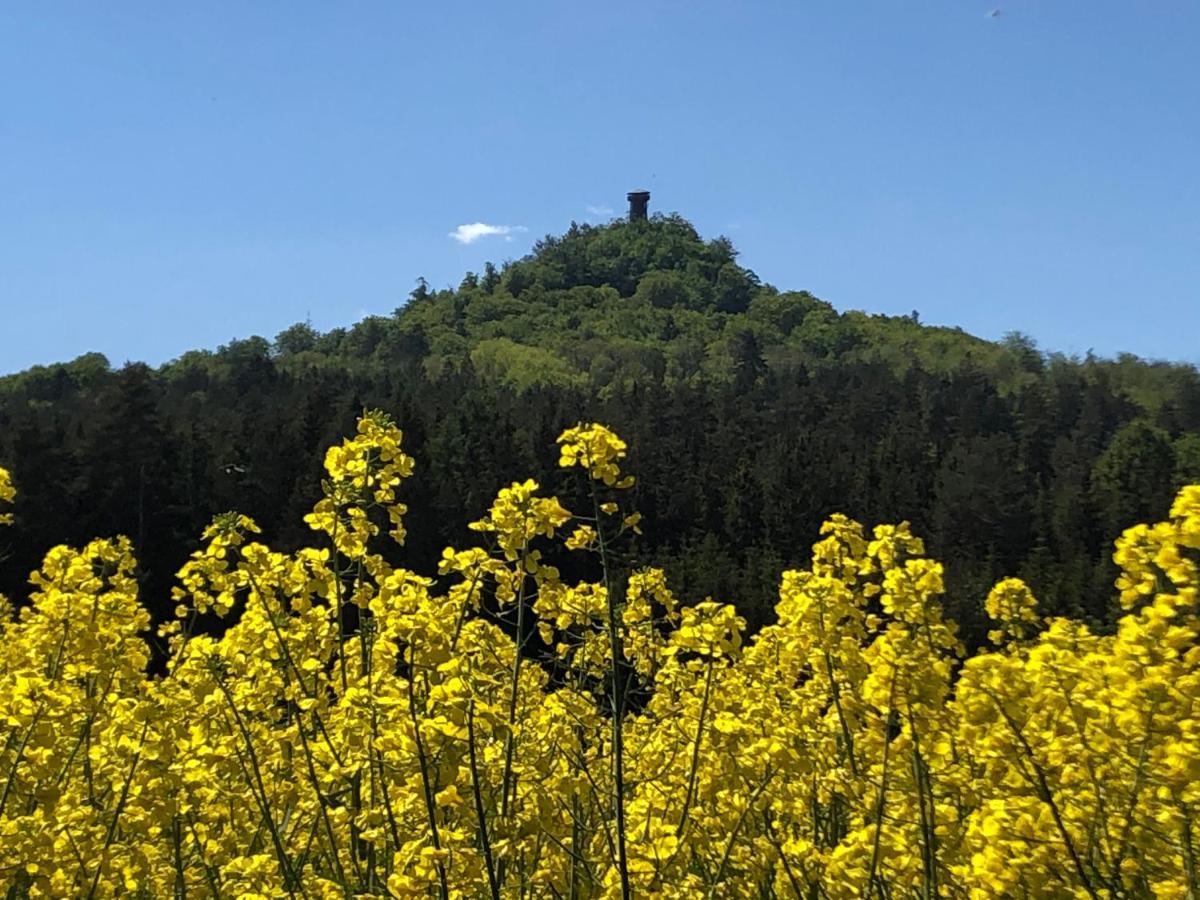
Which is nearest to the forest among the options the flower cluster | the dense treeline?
the flower cluster

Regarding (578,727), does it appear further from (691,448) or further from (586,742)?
(691,448)

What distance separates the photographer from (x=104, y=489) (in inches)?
1501

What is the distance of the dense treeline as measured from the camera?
3916cm

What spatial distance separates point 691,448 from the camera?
74.2 metres

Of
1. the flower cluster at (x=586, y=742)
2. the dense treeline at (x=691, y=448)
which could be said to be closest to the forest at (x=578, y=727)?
the flower cluster at (x=586, y=742)

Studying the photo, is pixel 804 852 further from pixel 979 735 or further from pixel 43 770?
pixel 43 770

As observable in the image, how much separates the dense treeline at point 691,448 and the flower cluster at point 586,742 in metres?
2.19

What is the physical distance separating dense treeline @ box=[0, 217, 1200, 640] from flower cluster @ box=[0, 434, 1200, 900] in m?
2.19

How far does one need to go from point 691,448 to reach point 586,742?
69231 millimetres

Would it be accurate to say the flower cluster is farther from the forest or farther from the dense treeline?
the dense treeline

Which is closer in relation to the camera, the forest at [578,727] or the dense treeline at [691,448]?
the forest at [578,727]

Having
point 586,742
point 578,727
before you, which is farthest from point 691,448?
point 578,727

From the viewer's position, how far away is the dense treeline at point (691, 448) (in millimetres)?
39156

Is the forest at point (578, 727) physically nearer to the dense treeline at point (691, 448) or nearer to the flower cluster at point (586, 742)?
the flower cluster at point (586, 742)
